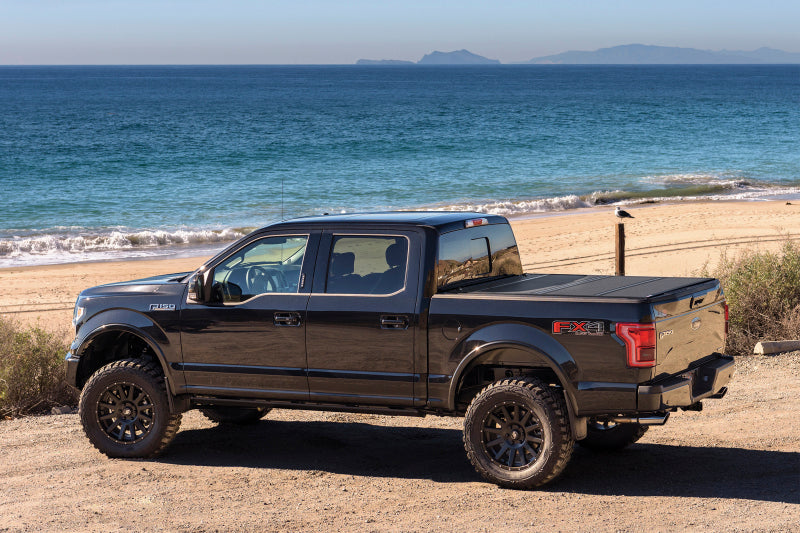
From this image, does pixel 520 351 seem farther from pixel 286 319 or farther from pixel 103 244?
pixel 103 244

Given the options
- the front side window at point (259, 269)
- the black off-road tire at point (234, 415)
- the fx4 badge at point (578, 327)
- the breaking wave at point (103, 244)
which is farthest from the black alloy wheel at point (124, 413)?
the breaking wave at point (103, 244)

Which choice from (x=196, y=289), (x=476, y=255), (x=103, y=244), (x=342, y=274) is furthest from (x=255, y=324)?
(x=103, y=244)

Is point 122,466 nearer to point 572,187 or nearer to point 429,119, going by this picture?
point 572,187

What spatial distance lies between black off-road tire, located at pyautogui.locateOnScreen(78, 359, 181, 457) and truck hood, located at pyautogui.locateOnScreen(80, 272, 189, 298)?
545 millimetres

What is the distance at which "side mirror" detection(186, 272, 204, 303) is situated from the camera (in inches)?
271

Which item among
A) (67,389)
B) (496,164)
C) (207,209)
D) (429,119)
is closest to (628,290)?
(67,389)

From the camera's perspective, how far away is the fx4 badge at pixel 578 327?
18.9 ft

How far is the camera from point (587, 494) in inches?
241

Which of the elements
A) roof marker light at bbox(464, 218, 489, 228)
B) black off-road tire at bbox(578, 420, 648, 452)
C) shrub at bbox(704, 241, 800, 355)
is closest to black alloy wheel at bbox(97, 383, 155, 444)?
roof marker light at bbox(464, 218, 489, 228)

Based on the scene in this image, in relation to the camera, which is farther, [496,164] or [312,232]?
[496,164]

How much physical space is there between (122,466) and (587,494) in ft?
11.3

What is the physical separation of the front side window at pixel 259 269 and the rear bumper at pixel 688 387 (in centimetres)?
267

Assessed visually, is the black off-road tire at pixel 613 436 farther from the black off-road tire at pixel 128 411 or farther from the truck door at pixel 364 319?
the black off-road tire at pixel 128 411

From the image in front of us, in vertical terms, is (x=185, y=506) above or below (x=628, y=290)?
below
